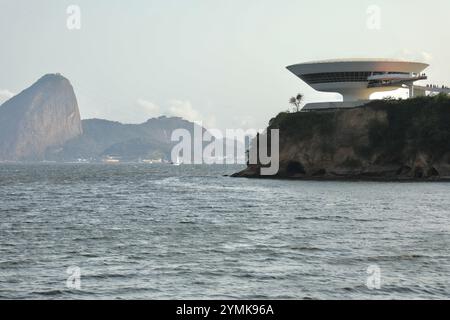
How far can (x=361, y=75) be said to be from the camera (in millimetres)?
184375

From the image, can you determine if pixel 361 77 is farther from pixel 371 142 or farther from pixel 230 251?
pixel 230 251

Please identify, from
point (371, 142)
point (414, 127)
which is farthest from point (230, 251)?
point (414, 127)

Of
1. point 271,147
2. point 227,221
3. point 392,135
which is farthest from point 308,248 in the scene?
point 271,147

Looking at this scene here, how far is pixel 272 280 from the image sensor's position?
33.8m

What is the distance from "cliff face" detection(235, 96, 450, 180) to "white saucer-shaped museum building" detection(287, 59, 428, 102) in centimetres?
1881

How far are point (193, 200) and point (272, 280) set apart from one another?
56.0 m

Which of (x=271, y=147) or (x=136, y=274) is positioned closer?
(x=136, y=274)

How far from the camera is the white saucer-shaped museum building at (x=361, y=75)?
18175cm

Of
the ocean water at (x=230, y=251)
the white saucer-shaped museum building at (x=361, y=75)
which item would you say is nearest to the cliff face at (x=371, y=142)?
the white saucer-shaped museum building at (x=361, y=75)

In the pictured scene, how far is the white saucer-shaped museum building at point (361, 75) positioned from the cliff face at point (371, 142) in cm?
1881

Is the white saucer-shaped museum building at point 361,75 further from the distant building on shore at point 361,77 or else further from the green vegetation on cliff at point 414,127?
the green vegetation on cliff at point 414,127

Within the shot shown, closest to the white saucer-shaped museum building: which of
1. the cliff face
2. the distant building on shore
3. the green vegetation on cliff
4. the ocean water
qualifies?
the distant building on shore
